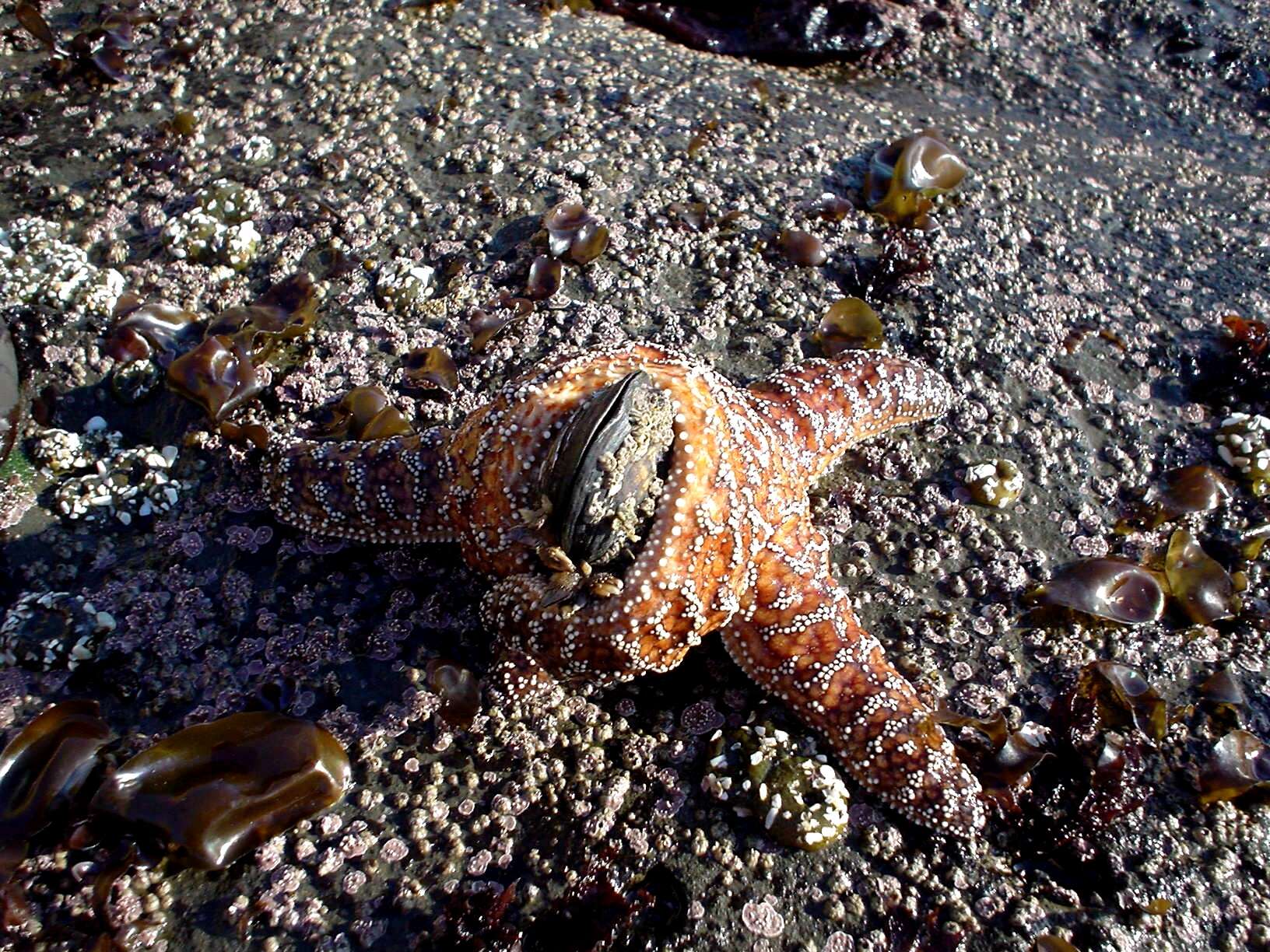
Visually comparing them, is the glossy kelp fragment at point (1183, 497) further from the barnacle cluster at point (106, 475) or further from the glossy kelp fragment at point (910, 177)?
the barnacle cluster at point (106, 475)

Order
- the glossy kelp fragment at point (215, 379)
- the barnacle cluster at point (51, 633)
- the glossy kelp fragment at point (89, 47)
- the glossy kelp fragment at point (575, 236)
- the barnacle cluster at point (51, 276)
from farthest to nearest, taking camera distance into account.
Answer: the glossy kelp fragment at point (89, 47)
the glossy kelp fragment at point (575, 236)
the barnacle cluster at point (51, 276)
the glossy kelp fragment at point (215, 379)
the barnacle cluster at point (51, 633)

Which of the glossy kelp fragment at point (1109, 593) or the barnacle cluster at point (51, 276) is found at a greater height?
the barnacle cluster at point (51, 276)

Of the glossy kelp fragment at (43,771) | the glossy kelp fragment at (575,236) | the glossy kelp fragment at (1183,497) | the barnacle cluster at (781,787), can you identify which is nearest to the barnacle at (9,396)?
the glossy kelp fragment at (43,771)

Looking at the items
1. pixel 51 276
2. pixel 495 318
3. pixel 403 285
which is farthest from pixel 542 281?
pixel 51 276

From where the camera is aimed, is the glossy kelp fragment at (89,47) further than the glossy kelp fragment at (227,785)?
Yes

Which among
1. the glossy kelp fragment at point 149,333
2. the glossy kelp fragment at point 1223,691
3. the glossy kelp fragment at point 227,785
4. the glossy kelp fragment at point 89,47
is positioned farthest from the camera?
the glossy kelp fragment at point 89,47

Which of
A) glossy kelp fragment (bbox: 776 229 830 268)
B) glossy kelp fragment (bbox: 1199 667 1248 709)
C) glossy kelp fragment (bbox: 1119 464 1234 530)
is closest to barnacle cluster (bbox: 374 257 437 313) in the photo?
glossy kelp fragment (bbox: 776 229 830 268)

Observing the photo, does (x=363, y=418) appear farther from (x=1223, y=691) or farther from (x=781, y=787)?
(x=1223, y=691)

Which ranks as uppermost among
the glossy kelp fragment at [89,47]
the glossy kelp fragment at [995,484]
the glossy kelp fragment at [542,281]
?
the glossy kelp fragment at [89,47]
